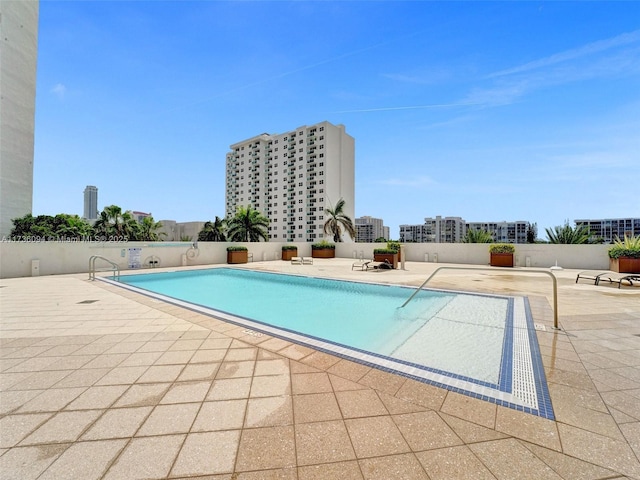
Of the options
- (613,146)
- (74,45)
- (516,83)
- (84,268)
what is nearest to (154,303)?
(84,268)

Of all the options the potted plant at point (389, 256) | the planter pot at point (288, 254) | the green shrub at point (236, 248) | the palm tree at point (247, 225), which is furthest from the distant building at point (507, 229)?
the green shrub at point (236, 248)

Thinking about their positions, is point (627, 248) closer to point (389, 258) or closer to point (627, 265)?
point (627, 265)

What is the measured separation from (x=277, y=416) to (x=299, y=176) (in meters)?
66.7

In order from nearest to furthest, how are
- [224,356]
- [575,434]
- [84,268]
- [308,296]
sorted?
1. [575,434]
2. [224,356]
3. [308,296]
4. [84,268]

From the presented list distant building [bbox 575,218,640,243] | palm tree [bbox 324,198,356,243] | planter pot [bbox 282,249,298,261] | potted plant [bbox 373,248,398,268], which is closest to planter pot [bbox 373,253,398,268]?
potted plant [bbox 373,248,398,268]

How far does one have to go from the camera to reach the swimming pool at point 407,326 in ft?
9.42

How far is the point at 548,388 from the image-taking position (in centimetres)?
257

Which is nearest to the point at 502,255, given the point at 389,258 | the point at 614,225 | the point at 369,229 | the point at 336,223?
the point at 389,258

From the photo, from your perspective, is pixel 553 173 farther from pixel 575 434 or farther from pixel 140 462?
pixel 140 462

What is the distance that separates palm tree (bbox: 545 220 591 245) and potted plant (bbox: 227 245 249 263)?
18.9 meters

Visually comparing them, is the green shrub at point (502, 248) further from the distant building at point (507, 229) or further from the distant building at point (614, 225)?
the distant building at point (614, 225)

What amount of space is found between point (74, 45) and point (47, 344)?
11.8 metres

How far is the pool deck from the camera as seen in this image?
160cm

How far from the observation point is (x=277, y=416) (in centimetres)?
210
